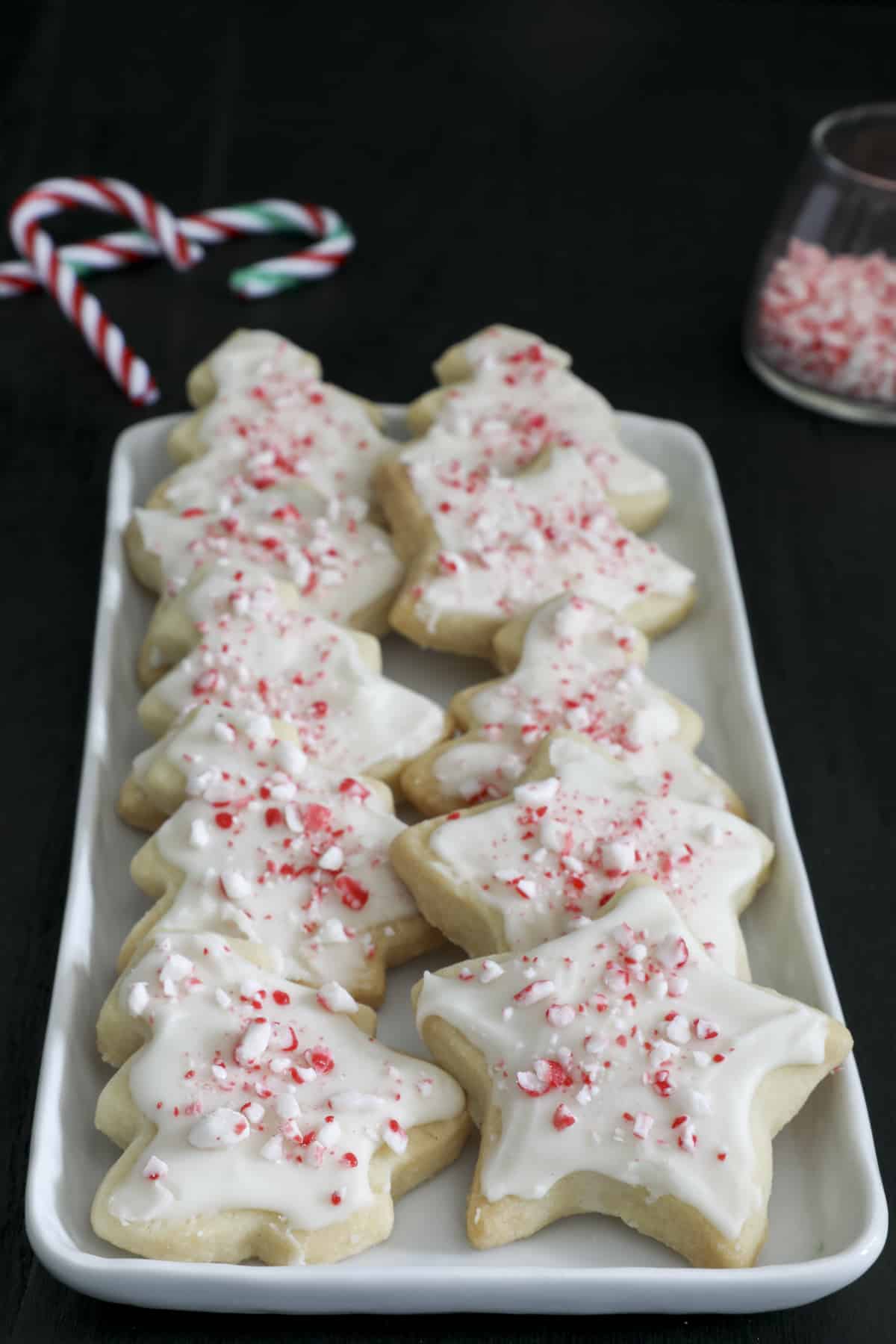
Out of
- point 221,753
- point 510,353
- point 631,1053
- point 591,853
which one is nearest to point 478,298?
point 510,353

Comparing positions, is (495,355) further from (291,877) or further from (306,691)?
(291,877)

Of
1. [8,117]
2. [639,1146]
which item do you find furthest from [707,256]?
[639,1146]

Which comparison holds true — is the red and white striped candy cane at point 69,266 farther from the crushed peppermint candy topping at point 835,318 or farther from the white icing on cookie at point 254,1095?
the white icing on cookie at point 254,1095


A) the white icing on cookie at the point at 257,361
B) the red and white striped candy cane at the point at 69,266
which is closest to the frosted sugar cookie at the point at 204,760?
the white icing on cookie at the point at 257,361

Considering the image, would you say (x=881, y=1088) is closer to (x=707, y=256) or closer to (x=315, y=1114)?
(x=315, y=1114)

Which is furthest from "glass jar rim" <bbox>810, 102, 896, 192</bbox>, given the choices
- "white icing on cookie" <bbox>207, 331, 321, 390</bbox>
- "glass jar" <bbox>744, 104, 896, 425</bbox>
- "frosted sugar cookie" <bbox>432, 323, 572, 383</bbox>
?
"white icing on cookie" <bbox>207, 331, 321, 390</bbox>

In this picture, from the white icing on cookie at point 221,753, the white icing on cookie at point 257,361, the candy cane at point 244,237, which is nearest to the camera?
the white icing on cookie at point 221,753

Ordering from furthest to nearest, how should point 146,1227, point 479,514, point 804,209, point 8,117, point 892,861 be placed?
1. point 8,117
2. point 804,209
3. point 479,514
4. point 892,861
5. point 146,1227
